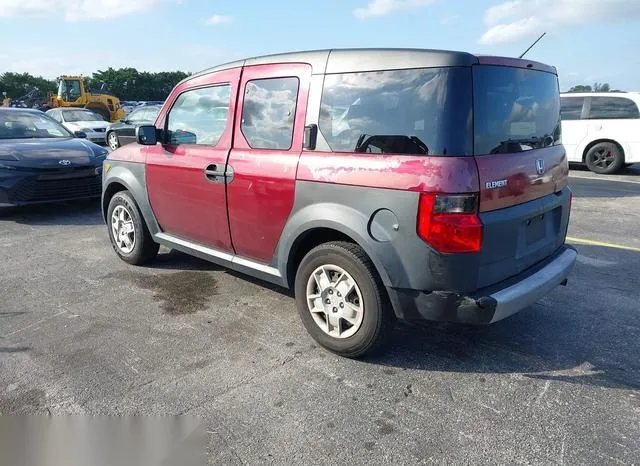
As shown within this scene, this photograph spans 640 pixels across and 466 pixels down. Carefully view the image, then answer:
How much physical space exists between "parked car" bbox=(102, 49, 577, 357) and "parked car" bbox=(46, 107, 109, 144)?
15742 mm

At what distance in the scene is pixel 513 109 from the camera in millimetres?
3127

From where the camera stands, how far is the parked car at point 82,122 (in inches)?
709

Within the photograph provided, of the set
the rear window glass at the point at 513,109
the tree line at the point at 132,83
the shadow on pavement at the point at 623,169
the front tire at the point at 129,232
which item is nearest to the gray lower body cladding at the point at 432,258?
the rear window glass at the point at 513,109

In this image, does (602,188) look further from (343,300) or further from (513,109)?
(343,300)

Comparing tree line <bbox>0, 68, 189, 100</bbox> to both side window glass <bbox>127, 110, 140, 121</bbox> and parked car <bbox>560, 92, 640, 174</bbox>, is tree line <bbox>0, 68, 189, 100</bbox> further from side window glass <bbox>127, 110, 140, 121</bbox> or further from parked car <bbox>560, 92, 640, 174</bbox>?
parked car <bbox>560, 92, 640, 174</bbox>

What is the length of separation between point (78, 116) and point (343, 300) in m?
18.7

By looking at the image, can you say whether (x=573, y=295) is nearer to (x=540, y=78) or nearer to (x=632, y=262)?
(x=632, y=262)

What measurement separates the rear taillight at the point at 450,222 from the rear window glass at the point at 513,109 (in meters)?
0.33

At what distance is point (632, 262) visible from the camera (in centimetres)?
533

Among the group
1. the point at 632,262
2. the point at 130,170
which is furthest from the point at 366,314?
the point at 632,262

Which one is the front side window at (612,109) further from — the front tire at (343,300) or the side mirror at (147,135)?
the front tire at (343,300)

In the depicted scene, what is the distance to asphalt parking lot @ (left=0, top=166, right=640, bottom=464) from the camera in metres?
2.52

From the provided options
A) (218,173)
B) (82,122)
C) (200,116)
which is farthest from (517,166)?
(82,122)

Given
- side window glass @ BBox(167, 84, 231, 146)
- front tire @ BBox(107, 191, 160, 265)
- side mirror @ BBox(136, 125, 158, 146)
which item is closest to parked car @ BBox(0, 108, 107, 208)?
front tire @ BBox(107, 191, 160, 265)
